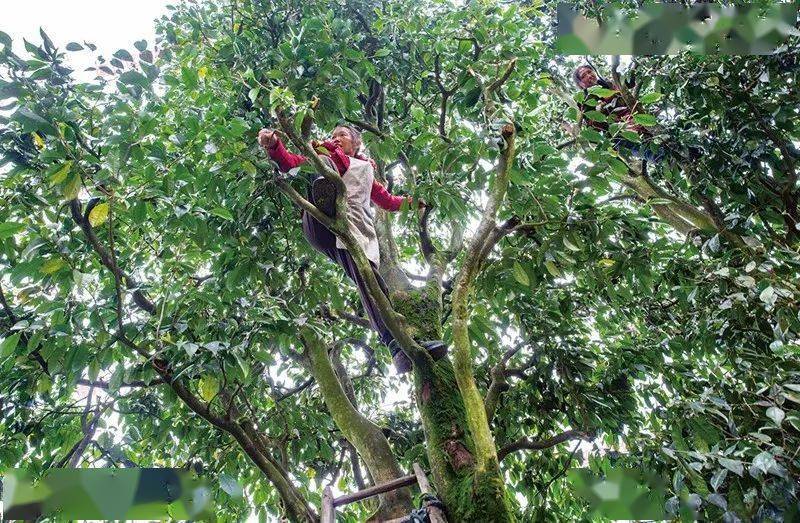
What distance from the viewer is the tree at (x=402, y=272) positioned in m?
1.83

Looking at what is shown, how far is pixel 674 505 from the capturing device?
1423 millimetres

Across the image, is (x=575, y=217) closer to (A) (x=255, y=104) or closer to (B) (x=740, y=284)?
(B) (x=740, y=284)

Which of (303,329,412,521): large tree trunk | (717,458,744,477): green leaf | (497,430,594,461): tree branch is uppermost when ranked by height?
(303,329,412,521): large tree trunk

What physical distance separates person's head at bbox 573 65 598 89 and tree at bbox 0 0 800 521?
0.31 m

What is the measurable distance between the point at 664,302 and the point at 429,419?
1871mm

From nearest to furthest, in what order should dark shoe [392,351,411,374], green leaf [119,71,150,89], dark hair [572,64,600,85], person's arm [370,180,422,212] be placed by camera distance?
green leaf [119,71,150,89] < dark shoe [392,351,411,374] < person's arm [370,180,422,212] < dark hair [572,64,600,85]

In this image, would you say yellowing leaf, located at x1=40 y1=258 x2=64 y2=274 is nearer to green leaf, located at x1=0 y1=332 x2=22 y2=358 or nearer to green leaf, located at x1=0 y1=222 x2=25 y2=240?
green leaf, located at x1=0 y1=222 x2=25 y2=240

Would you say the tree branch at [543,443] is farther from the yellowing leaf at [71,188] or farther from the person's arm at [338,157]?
the yellowing leaf at [71,188]

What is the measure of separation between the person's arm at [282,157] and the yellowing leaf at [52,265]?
98 cm

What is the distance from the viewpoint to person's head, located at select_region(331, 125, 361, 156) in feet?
9.78

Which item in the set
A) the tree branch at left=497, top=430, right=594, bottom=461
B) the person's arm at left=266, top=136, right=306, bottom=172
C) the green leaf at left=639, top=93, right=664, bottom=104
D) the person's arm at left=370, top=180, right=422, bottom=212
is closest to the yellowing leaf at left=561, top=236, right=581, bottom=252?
the green leaf at left=639, top=93, right=664, bottom=104

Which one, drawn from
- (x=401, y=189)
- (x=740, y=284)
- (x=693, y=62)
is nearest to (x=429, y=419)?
(x=740, y=284)

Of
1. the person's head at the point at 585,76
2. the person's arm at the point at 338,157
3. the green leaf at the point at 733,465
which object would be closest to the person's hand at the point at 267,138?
the person's arm at the point at 338,157

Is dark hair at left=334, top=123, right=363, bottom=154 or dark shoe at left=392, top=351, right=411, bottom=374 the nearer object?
dark shoe at left=392, top=351, right=411, bottom=374
